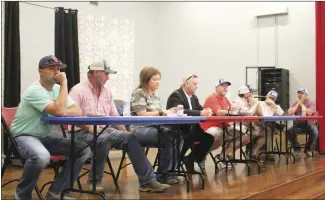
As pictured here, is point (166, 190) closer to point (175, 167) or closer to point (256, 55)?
point (175, 167)

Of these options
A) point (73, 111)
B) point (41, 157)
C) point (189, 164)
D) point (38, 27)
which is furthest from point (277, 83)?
point (41, 157)

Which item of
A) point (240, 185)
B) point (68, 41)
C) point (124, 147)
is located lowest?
point (240, 185)

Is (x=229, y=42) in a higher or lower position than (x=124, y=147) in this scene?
higher

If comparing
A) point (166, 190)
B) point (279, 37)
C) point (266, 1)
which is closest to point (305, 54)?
point (279, 37)

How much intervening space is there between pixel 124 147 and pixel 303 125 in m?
4.19

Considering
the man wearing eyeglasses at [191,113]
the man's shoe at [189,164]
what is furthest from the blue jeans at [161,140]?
the man's shoe at [189,164]

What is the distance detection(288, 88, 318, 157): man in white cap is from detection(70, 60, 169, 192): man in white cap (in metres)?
3.62

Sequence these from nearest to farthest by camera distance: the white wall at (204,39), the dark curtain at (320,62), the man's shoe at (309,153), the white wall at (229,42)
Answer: the man's shoe at (309,153)
the white wall at (204,39)
the dark curtain at (320,62)
the white wall at (229,42)

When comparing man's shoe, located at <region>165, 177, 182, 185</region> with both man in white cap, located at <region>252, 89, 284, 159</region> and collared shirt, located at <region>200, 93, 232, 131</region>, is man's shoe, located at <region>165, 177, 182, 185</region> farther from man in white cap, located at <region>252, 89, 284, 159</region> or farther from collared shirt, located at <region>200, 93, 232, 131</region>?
man in white cap, located at <region>252, 89, 284, 159</region>

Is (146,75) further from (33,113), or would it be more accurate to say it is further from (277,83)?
(277,83)

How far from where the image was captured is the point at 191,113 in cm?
355

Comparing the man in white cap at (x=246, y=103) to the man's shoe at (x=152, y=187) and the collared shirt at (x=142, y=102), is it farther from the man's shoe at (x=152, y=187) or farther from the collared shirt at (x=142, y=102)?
the man's shoe at (x=152, y=187)

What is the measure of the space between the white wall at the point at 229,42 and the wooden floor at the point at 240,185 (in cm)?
292

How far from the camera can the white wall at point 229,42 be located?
6.81 m
